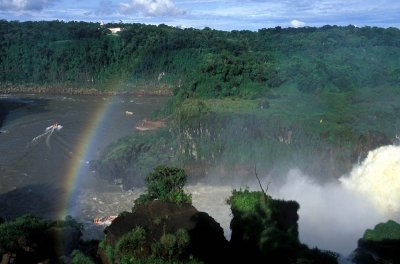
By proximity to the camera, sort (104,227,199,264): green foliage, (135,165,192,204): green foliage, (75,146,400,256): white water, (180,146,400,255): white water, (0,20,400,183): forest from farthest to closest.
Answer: (0,20,400,183): forest → (75,146,400,256): white water → (180,146,400,255): white water → (135,165,192,204): green foliage → (104,227,199,264): green foliage

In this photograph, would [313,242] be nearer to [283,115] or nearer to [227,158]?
[227,158]

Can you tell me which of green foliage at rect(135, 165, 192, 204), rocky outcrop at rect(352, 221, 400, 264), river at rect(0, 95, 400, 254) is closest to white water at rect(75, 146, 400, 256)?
river at rect(0, 95, 400, 254)

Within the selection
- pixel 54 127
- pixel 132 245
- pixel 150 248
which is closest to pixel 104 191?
pixel 54 127

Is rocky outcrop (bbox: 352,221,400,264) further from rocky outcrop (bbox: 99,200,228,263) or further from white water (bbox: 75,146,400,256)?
rocky outcrop (bbox: 99,200,228,263)

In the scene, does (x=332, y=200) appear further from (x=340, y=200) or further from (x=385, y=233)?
(x=385, y=233)

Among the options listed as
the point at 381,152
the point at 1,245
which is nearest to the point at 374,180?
the point at 381,152
